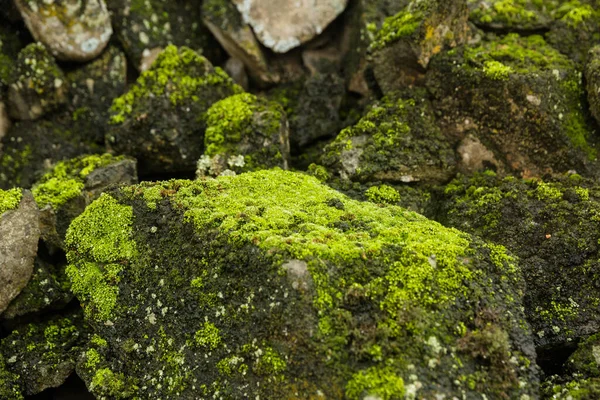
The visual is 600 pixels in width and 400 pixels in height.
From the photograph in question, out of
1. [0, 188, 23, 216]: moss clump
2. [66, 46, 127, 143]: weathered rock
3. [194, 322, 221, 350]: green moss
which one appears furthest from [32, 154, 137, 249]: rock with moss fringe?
[194, 322, 221, 350]: green moss

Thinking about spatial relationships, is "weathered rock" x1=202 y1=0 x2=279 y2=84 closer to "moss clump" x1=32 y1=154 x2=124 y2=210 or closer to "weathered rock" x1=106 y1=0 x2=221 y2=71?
"weathered rock" x1=106 y1=0 x2=221 y2=71

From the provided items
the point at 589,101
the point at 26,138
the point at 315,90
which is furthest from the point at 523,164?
the point at 26,138

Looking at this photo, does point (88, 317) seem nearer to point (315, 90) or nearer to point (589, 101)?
point (315, 90)

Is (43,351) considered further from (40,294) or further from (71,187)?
(71,187)

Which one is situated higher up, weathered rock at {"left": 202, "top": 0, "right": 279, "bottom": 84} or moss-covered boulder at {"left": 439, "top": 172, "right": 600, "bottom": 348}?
weathered rock at {"left": 202, "top": 0, "right": 279, "bottom": 84}

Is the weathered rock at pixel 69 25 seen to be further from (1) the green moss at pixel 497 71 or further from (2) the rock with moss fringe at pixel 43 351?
(1) the green moss at pixel 497 71


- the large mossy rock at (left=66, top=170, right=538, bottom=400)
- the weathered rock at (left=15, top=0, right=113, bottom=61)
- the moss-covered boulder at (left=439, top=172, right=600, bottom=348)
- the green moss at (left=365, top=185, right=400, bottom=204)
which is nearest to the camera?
the large mossy rock at (left=66, top=170, right=538, bottom=400)
